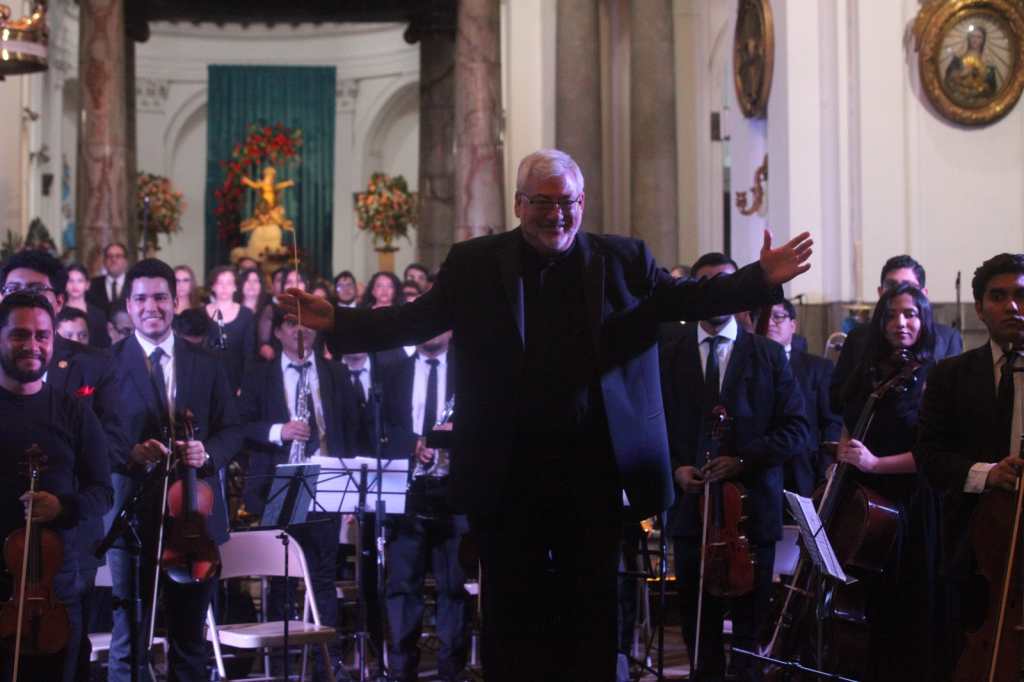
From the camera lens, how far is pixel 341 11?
2512 cm

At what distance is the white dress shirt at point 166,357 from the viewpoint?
23.8 ft

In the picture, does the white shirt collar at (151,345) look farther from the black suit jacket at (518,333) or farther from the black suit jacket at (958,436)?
the black suit jacket at (958,436)

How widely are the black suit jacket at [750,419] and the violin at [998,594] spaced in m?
1.86

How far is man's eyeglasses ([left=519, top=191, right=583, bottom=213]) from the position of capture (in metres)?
4.56

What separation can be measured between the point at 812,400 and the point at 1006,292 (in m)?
3.26

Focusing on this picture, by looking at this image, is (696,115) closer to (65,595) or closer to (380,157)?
(380,157)

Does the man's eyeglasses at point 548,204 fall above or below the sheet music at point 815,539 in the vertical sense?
above

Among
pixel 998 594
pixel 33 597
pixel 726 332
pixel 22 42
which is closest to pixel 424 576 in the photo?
pixel 726 332

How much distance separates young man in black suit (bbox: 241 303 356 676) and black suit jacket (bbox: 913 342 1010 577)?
3.83 meters

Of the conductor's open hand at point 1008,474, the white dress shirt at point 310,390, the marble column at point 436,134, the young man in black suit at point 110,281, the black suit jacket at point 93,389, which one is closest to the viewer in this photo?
the conductor's open hand at point 1008,474

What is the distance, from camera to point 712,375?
7.49 meters

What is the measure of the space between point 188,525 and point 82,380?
2.58 ft

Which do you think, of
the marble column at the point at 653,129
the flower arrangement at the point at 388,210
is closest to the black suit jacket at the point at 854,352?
the marble column at the point at 653,129

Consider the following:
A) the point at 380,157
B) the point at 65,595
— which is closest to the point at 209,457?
the point at 65,595
